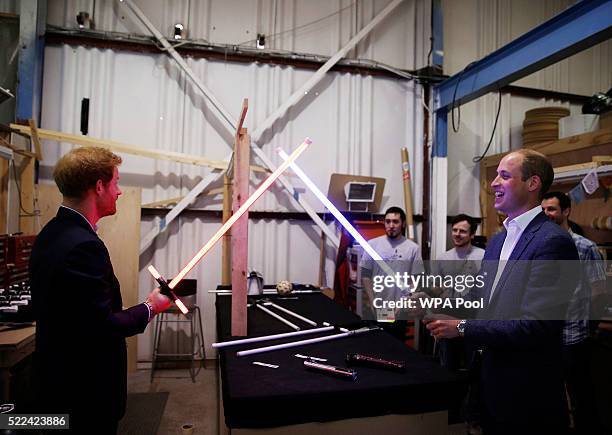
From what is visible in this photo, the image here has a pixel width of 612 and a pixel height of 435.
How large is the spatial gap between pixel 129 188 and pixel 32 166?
81 centimetres

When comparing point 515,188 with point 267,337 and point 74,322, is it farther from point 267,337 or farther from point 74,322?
point 74,322

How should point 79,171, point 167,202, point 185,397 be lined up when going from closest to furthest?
point 79,171 < point 185,397 < point 167,202

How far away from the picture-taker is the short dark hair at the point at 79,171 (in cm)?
146

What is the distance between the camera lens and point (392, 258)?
3.95 m

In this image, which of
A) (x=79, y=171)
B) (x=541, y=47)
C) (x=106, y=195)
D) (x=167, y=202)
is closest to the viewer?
(x=79, y=171)

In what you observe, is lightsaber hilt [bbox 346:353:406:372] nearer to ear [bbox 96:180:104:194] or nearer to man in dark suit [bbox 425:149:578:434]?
man in dark suit [bbox 425:149:578:434]

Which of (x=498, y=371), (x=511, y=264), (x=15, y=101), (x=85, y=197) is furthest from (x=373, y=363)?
(x=15, y=101)

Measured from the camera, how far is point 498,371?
1535 millimetres

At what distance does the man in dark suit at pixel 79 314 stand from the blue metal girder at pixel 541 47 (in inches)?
127

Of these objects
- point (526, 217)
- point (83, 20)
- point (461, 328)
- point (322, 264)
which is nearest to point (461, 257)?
point (322, 264)

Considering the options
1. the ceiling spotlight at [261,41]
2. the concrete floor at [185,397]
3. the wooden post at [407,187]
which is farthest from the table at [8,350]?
the wooden post at [407,187]

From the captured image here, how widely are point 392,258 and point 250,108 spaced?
2283mm

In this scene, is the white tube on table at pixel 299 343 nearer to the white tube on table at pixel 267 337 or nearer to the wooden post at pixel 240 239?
the white tube on table at pixel 267 337

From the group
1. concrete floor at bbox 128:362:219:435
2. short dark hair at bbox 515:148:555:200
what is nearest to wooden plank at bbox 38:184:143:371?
concrete floor at bbox 128:362:219:435
